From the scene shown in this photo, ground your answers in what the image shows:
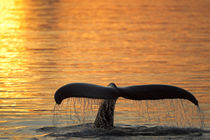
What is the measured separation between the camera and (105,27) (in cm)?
3188

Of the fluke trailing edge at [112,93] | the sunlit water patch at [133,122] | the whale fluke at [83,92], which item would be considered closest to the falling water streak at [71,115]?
the sunlit water patch at [133,122]

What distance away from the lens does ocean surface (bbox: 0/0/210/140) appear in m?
10.6

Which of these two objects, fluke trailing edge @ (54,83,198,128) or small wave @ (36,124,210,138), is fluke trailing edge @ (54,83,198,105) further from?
small wave @ (36,124,210,138)

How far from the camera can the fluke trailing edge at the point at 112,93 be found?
807 centimetres

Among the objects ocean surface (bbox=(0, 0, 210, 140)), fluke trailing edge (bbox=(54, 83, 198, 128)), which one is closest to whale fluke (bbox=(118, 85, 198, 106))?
fluke trailing edge (bbox=(54, 83, 198, 128))

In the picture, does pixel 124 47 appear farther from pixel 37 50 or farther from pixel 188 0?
pixel 188 0

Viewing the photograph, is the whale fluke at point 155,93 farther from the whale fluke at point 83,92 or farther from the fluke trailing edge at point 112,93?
the whale fluke at point 83,92

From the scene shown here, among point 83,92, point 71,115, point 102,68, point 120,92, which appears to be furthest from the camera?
point 102,68

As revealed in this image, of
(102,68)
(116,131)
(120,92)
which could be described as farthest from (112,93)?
(102,68)

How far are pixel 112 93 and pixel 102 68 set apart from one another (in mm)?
10352

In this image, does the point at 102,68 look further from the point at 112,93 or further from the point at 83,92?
the point at 83,92

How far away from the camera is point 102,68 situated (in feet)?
60.9

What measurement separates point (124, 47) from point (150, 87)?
15.2m

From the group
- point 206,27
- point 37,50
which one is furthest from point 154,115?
point 206,27
